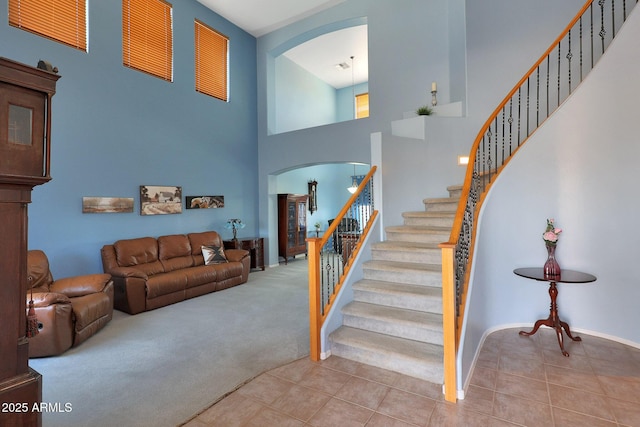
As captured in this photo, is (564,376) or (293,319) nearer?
(564,376)

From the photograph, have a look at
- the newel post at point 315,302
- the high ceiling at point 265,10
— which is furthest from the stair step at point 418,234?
the high ceiling at point 265,10

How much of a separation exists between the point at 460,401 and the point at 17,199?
299cm

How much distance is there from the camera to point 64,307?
11.0 ft

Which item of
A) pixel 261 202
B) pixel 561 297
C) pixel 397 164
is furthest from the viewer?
pixel 261 202

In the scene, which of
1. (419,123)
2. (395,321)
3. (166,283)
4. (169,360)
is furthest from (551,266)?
(166,283)

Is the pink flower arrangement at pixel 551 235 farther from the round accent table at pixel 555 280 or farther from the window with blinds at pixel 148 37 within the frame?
the window with blinds at pixel 148 37

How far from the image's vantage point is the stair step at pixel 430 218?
4418 mm

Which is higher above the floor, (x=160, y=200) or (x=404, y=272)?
(x=160, y=200)

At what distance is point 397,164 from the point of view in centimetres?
501

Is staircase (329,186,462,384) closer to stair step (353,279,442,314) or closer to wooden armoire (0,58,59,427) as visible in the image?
stair step (353,279,442,314)

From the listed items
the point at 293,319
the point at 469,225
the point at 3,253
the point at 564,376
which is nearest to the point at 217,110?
the point at 293,319

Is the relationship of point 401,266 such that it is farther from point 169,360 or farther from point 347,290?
point 169,360

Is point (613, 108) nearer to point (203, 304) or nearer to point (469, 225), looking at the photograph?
point (469, 225)

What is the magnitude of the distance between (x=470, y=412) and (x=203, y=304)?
4.02 m
